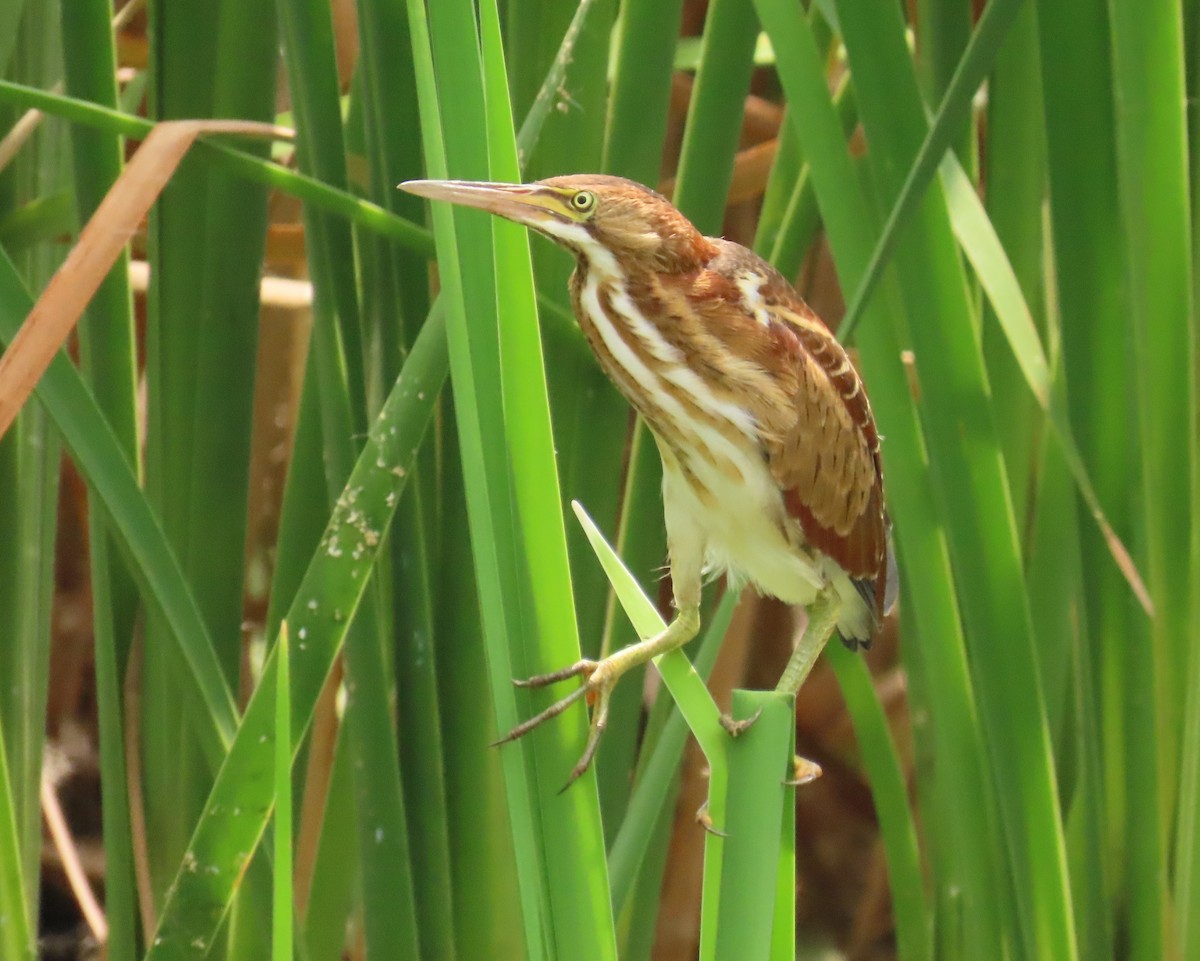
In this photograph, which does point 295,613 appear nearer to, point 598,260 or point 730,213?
Result: point 598,260

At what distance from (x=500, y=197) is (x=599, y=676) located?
0.29 metres

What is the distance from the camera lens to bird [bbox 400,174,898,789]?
660mm

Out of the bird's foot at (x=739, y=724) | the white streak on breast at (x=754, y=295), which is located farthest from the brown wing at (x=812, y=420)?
the bird's foot at (x=739, y=724)

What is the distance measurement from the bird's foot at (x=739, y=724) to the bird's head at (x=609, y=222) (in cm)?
22

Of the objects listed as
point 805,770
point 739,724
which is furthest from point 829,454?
point 739,724

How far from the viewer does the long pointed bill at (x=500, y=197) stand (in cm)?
49

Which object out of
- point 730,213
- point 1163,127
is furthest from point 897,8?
point 730,213

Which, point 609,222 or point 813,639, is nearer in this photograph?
point 609,222

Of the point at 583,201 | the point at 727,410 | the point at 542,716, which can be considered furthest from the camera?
the point at 727,410

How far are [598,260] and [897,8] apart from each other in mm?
196

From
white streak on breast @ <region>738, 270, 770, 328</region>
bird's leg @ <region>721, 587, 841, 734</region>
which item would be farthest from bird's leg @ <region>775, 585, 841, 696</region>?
white streak on breast @ <region>738, 270, 770, 328</region>

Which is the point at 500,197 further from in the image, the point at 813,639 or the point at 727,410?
the point at 813,639

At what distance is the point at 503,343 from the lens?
0.48 meters

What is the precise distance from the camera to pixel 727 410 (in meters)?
0.75
